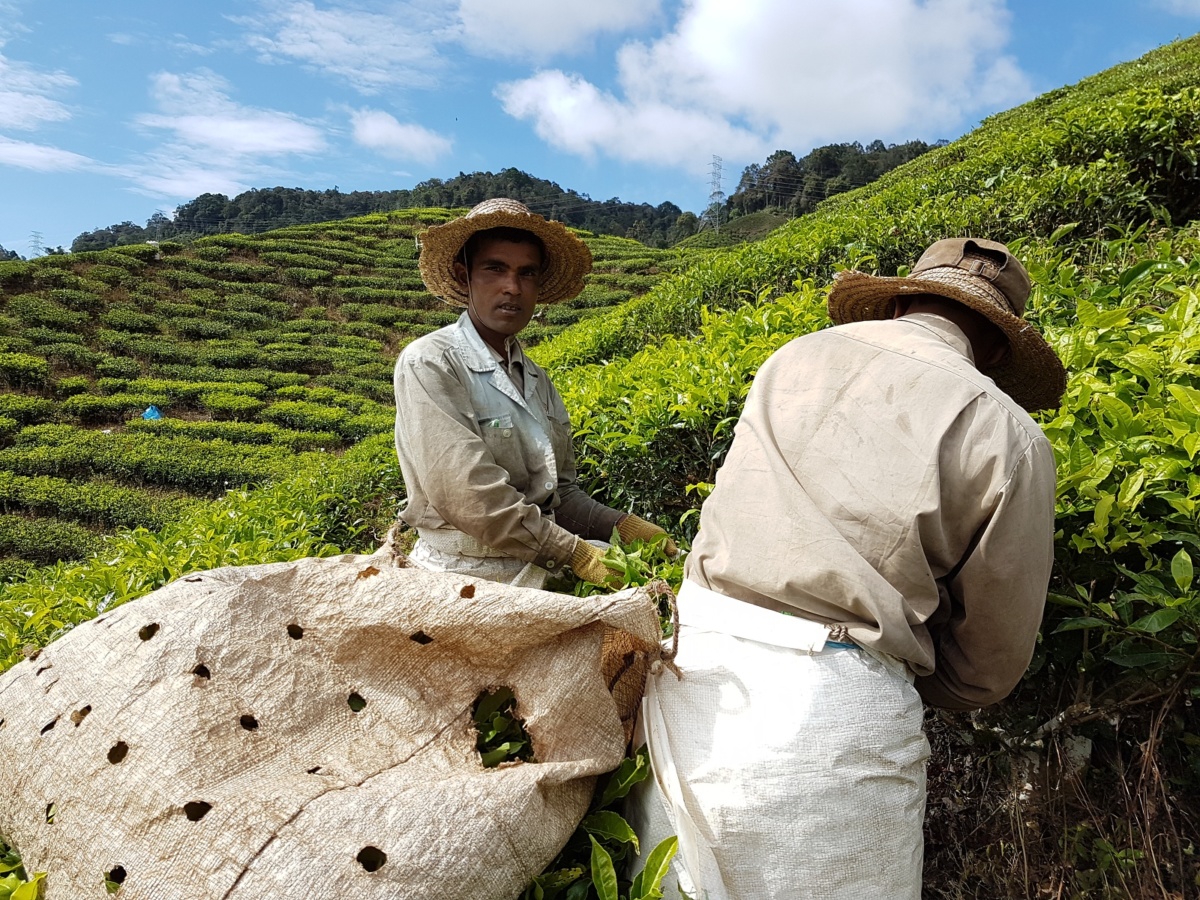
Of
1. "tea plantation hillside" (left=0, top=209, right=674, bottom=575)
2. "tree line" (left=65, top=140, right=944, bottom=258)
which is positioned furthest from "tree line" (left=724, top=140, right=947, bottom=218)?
"tea plantation hillside" (left=0, top=209, right=674, bottom=575)

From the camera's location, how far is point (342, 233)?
28406 mm

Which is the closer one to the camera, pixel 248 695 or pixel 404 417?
pixel 248 695

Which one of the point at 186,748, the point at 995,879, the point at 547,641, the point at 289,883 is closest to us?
the point at 289,883

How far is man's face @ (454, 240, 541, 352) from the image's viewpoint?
2.39 metres

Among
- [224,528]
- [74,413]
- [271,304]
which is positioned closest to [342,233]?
[271,304]

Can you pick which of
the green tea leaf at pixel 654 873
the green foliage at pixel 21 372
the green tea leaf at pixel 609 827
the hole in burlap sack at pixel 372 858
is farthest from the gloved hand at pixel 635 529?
the green foliage at pixel 21 372

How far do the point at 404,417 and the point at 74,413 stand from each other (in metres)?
15.7

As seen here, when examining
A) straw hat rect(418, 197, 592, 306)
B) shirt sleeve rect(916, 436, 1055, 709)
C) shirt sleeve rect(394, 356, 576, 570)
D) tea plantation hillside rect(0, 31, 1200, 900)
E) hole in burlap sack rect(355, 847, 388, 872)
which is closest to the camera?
hole in burlap sack rect(355, 847, 388, 872)

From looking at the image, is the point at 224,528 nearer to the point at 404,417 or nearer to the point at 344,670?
the point at 404,417

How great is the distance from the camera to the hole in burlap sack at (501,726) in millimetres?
1395

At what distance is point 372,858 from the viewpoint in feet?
3.43

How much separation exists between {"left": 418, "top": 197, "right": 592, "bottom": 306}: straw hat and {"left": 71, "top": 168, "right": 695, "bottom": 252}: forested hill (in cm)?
4817

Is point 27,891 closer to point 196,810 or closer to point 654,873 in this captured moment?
point 196,810

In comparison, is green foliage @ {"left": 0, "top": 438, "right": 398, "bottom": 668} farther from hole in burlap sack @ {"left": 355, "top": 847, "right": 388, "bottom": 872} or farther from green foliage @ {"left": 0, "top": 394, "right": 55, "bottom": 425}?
green foliage @ {"left": 0, "top": 394, "right": 55, "bottom": 425}
